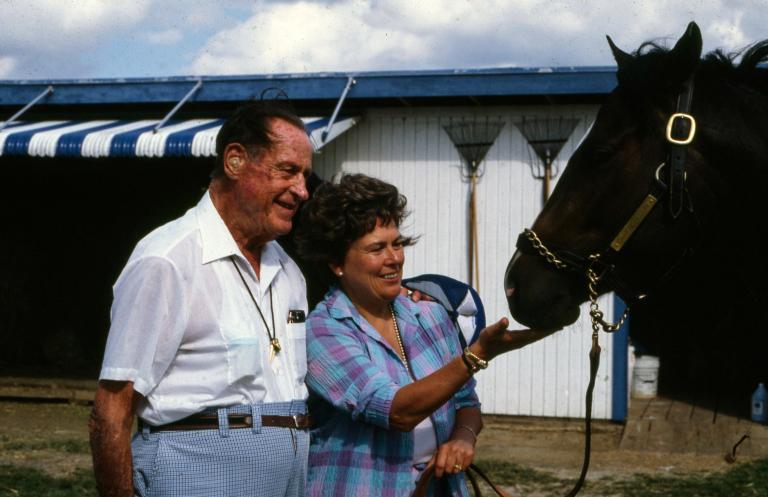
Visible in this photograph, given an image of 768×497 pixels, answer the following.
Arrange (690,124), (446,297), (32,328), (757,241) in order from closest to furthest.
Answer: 1. (690,124)
2. (757,241)
3. (446,297)
4. (32,328)

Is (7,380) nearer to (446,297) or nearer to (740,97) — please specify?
(446,297)

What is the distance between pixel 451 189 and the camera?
9617mm

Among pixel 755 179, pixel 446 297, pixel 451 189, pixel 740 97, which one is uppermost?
pixel 451 189

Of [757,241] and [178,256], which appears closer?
[178,256]

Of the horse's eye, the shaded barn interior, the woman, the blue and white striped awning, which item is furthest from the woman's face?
the shaded barn interior

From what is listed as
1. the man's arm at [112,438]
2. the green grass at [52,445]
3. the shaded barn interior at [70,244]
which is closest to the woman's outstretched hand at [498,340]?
the man's arm at [112,438]

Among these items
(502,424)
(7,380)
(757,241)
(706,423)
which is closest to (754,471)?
(706,423)

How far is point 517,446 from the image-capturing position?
340 inches

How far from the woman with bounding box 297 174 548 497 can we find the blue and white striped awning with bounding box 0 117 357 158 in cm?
574

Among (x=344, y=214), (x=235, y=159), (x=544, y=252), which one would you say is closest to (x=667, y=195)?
(x=544, y=252)

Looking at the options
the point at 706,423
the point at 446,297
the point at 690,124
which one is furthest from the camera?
the point at 706,423

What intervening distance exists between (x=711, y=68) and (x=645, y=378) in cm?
861

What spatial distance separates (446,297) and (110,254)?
37.7ft

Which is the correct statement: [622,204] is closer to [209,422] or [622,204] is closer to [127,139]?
[209,422]
